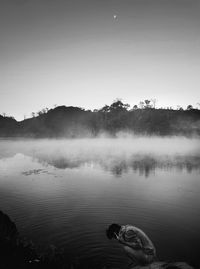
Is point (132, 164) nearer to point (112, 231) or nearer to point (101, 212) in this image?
point (101, 212)

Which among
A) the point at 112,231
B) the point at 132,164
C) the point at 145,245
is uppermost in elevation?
the point at 112,231

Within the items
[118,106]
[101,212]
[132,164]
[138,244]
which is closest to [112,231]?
[138,244]

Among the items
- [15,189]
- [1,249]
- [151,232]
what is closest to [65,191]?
[15,189]

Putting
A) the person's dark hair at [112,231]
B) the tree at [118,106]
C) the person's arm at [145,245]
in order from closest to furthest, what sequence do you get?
1. the person's arm at [145,245]
2. the person's dark hair at [112,231]
3. the tree at [118,106]

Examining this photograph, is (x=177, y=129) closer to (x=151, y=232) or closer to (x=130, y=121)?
(x=130, y=121)

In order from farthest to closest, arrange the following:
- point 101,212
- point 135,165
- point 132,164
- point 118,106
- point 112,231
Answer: point 118,106 < point 132,164 < point 135,165 < point 101,212 < point 112,231

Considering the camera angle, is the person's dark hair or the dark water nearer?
the person's dark hair

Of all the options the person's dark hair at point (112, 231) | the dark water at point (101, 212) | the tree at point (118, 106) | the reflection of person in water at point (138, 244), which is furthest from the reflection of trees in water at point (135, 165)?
the tree at point (118, 106)

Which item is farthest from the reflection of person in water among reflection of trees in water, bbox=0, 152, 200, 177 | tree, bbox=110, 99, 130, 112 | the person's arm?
tree, bbox=110, 99, 130, 112

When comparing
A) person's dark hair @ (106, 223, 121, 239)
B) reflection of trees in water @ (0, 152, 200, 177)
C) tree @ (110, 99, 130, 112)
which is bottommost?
reflection of trees in water @ (0, 152, 200, 177)

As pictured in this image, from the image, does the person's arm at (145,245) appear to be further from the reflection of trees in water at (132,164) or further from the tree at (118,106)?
the tree at (118,106)

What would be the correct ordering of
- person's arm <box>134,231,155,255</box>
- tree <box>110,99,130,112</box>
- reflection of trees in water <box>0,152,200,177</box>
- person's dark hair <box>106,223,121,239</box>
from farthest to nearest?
tree <box>110,99,130,112</box> → reflection of trees in water <box>0,152,200,177</box> → person's dark hair <box>106,223,121,239</box> → person's arm <box>134,231,155,255</box>

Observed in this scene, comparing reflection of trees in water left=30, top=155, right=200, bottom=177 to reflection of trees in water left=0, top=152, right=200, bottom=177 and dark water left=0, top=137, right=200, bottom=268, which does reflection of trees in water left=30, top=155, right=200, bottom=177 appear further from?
dark water left=0, top=137, right=200, bottom=268

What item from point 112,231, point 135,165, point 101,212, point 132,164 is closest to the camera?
point 112,231
